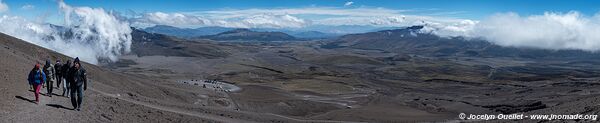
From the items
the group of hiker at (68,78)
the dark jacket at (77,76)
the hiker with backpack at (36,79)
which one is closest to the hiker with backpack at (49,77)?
the group of hiker at (68,78)

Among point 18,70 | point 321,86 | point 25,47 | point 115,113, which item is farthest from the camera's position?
point 321,86

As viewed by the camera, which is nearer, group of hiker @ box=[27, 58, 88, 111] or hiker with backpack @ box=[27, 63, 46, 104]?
group of hiker @ box=[27, 58, 88, 111]

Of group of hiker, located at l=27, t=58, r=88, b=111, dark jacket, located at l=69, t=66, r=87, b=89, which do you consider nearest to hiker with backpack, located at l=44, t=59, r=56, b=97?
group of hiker, located at l=27, t=58, r=88, b=111

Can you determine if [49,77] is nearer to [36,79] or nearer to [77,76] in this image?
[36,79]

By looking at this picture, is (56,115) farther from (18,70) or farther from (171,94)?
(171,94)

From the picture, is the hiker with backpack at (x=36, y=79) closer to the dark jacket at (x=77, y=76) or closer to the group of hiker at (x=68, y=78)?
the group of hiker at (x=68, y=78)

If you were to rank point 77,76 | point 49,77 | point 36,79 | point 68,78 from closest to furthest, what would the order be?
point 77,76 < point 68,78 < point 36,79 < point 49,77

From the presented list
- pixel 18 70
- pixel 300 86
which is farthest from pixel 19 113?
pixel 300 86

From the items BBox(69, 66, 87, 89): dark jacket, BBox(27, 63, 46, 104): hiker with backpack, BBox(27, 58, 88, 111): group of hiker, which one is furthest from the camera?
BBox(27, 63, 46, 104): hiker with backpack

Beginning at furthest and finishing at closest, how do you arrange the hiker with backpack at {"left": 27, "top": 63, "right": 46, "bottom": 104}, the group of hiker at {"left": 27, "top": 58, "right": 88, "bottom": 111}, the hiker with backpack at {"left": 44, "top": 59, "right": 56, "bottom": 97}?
the hiker with backpack at {"left": 44, "top": 59, "right": 56, "bottom": 97} → the hiker with backpack at {"left": 27, "top": 63, "right": 46, "bottom": 104} → the group of hiker at {"left": 27, "top": 58, "right": 88, "bottom": 111}

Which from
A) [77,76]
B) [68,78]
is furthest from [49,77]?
[77,76]

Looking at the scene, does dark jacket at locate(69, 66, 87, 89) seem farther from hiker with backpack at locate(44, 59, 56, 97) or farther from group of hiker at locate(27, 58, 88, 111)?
hiker with backpack at locate(44, 59, 56, 97)
